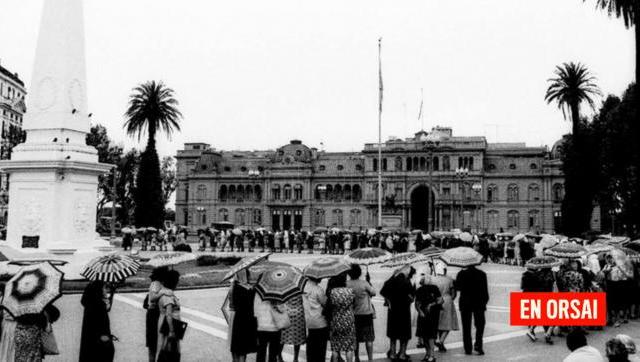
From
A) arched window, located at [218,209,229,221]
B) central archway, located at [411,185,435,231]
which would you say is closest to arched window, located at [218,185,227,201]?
arched window, located at [218,209,229,221]

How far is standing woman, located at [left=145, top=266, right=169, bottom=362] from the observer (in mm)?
7309

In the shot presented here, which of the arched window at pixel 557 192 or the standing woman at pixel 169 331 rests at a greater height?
the arched window at pixel 557 192

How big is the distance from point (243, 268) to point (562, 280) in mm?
6588

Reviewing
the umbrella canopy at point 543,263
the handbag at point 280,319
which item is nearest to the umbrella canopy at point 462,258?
the umbrella canopy at point 543,263

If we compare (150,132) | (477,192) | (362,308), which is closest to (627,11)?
(362,308)

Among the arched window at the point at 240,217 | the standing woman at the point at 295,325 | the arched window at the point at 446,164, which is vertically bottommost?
the standing woman at the point at 295,325

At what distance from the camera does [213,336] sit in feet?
34.9

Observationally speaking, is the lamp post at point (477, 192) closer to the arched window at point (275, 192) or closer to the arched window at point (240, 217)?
the arched window at point (275, 192)

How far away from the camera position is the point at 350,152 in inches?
3068

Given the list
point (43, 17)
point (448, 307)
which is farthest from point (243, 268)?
point (43, 17)

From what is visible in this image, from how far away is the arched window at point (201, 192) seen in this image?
8012cm

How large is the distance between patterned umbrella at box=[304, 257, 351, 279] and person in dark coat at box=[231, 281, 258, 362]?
0.87m

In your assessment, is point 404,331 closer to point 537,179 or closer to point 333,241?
point 333,241

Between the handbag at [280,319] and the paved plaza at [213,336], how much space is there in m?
1.84
